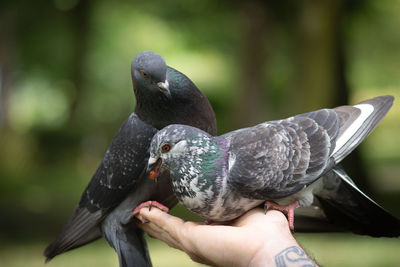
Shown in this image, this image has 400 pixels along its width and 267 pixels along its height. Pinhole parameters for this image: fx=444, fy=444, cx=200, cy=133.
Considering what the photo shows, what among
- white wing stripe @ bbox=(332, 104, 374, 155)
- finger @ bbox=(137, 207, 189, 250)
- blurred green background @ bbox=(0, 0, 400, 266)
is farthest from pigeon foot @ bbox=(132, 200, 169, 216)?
blurred green background @ bbox=(0, 0, 400, 266)

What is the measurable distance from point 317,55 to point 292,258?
18.6ft

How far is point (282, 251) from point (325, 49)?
19.0 feet

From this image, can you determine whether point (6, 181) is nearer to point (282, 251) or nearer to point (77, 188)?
point (77, 188)

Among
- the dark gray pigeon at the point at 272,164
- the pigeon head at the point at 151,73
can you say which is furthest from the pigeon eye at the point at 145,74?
the dark gray pigeon at the point at 272,164

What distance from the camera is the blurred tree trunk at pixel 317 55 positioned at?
7.38m

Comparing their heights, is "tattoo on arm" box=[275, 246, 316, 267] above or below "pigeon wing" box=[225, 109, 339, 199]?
below

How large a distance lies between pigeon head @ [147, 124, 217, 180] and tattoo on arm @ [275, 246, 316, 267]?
2.28 feet

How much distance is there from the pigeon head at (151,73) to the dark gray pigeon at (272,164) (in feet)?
1.58

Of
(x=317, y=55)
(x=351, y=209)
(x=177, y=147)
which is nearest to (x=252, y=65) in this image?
(x=317, y=55)

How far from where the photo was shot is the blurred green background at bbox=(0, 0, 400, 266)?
7547 mm

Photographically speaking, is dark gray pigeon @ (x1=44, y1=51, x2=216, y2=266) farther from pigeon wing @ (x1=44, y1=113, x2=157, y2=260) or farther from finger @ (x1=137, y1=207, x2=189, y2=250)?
finger @ (x1=137, y1=207, x2=189, y2=250)

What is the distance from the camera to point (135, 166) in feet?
10.8

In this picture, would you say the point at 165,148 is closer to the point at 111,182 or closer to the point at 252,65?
the point at 111,182

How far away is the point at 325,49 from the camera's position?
298 inches
